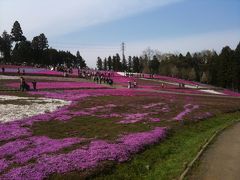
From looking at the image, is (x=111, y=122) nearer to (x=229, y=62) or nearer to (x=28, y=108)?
(x=28, y=108)

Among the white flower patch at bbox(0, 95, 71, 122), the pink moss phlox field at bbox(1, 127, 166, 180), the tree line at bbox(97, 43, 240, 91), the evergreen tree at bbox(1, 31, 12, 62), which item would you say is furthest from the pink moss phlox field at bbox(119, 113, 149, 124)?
the evergreen tree at bbox(1, 31, 12, 62)

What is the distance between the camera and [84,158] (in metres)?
18.2

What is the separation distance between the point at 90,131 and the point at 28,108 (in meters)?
12.1

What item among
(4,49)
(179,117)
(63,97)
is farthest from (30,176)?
(4,49)

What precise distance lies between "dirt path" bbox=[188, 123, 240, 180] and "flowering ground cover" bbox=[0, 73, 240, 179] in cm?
373

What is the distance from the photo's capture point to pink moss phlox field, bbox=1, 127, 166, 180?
16.5 meters

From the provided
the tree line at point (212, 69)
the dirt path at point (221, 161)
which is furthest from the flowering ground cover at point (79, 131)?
the tree line at point (212, 69)

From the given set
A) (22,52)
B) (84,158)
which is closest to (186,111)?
(84,158)

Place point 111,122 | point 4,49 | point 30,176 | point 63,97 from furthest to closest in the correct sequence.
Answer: point 4,49 < point 63,97 < point 111,122 < point 30,176

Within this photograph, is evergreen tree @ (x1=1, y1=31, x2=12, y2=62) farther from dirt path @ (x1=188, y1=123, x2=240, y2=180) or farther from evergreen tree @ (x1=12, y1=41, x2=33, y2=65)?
dirt path @ (x1=188, y1=123, x2=240, y2=180)

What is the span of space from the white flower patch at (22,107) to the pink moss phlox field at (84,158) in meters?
11.5

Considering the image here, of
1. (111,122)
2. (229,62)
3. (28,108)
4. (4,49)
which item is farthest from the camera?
(4,49)

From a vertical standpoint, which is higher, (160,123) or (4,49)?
(4,49)

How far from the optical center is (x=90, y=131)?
2525 cm
